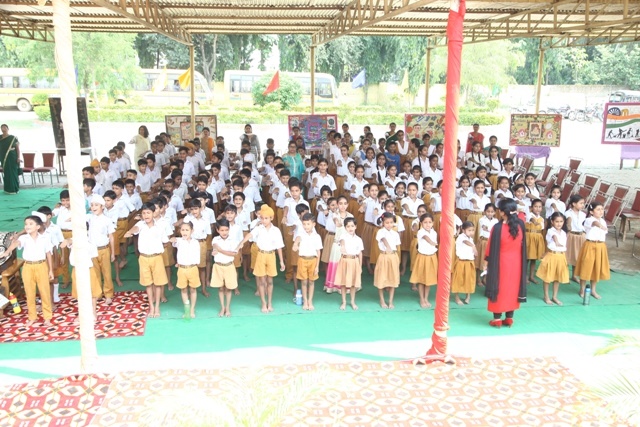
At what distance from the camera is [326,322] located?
5.86 metres

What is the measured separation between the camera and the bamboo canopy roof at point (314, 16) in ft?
29.7

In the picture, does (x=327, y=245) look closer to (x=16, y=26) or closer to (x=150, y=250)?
(x=150, y=250)

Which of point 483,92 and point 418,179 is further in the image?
point 483,92

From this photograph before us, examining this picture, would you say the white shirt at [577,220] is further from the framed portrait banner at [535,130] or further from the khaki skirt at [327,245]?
the framed portrait banner at [535,130]

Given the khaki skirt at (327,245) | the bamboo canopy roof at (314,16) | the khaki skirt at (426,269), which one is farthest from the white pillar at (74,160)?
the bamboo canopy roof at (314,16)

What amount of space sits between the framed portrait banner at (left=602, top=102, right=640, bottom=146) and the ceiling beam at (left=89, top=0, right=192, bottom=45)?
9.34 metres

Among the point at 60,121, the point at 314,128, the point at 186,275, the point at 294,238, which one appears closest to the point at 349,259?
the point at 294,238

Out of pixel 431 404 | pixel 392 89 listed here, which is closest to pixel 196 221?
pixel 431 404

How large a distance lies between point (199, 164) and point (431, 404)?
22.5 ft

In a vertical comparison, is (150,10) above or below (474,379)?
above

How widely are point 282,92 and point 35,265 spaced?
2087cm

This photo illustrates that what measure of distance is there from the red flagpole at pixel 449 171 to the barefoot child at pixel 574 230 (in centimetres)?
283

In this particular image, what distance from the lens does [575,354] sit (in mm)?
5141

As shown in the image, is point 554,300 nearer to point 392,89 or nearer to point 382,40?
point 382,40
